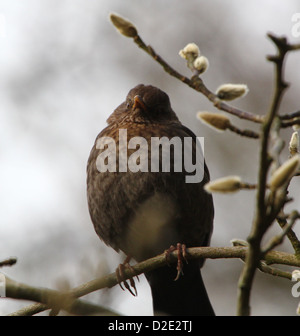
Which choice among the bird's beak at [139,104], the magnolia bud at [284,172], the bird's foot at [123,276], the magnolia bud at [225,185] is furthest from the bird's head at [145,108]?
the magnolia bud at [284,172]

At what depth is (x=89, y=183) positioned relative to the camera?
4.61m

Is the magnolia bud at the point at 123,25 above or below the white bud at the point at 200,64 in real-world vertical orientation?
above

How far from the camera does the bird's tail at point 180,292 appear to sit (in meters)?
4.53

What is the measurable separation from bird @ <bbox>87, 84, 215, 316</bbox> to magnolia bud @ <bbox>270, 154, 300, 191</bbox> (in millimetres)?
2472

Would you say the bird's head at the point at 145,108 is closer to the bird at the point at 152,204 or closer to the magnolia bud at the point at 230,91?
the bird at the point at 152,204

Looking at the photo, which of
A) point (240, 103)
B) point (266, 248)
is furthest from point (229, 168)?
point (266, 248)

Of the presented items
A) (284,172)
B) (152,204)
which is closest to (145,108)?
(152,204)

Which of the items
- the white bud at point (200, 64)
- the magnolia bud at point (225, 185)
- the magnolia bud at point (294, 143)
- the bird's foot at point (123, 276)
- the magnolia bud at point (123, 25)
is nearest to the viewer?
the magnolia bud at point (225, 185)

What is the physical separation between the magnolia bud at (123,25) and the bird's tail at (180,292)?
2.63 meters

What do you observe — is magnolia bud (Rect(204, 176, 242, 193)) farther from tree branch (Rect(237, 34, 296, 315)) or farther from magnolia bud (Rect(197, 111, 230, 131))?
magnolia bud (Rect(197, 111, 230, 131))

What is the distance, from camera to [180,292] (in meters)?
4.62

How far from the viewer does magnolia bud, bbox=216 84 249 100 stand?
7.14 ft
